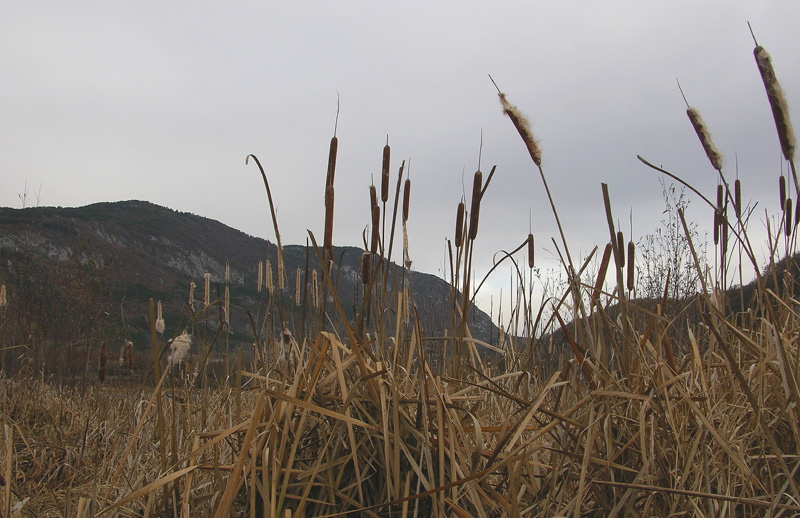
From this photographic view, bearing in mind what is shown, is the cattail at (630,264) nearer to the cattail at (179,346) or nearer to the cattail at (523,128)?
the cattail at (523,128)

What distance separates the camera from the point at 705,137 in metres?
1.58

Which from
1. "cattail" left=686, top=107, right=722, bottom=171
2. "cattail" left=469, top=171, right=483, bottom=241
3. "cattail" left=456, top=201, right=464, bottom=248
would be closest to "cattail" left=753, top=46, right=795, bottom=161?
"cattail" left=686, top=107, right=722, bottom=171

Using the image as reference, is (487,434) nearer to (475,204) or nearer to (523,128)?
(475,204)

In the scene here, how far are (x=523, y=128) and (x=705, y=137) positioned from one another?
23.1 inches

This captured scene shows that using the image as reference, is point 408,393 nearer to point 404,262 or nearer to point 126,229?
point 404,262

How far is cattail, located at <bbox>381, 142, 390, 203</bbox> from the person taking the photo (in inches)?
62.7

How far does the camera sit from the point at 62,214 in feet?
221

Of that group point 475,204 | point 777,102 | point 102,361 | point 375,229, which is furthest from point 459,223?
point 102,361

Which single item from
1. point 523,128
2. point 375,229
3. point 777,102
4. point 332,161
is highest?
point 777,102

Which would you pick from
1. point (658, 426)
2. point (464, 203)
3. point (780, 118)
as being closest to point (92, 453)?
point (464, 203)

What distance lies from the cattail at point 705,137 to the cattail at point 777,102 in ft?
0.58

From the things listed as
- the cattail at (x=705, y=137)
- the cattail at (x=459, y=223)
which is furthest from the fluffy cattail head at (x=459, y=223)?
the cattail at (x=705, y=137)

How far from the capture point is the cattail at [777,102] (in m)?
1.38

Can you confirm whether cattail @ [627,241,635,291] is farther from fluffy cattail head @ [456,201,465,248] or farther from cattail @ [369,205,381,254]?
cattail @ [369,205,381,254]
